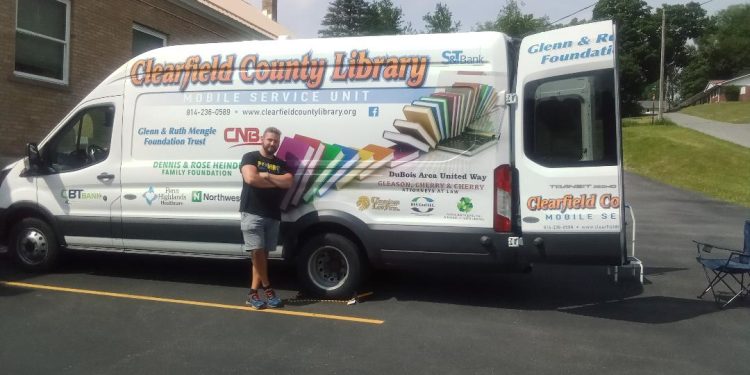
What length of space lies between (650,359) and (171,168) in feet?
16.1

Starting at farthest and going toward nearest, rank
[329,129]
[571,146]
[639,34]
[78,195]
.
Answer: [639,34], [78,195], [329,129], [571,146]

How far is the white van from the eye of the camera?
5750 mm

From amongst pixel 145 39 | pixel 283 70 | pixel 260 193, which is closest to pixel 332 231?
pixel 260 193

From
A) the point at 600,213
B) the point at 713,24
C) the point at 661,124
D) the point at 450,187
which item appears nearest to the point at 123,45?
the point at 450,187

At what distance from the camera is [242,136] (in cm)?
659

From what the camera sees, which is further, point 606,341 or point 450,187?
point 450,187

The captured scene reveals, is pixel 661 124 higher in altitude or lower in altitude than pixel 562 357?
higher

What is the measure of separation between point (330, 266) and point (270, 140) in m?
1.43

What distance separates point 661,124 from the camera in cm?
4131

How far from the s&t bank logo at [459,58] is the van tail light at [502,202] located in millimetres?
1060

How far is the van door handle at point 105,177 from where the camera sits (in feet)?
23.1

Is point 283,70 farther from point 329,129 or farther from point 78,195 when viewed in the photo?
point 78,195

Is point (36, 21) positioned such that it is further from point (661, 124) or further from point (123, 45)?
point (661, 124)

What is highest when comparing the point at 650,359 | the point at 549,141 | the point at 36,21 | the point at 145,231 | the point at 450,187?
the point at 36,21
